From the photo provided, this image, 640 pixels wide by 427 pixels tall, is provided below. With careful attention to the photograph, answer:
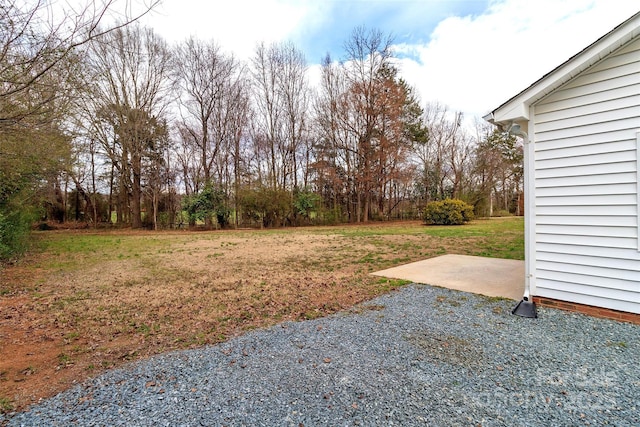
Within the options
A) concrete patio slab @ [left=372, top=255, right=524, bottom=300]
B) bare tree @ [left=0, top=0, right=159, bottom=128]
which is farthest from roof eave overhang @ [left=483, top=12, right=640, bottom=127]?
bare tree @ [left=0, top=0, right=159, bottom=128]

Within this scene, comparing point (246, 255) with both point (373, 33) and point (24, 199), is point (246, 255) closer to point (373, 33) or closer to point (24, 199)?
point (24, 199)

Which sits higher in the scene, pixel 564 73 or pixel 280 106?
pixel 280 106

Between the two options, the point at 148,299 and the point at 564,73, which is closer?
the point at 564,73

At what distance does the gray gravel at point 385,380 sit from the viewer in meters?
1.80

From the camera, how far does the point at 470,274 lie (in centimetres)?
517

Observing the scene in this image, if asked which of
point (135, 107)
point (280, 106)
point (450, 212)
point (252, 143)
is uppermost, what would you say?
point (280, 106)

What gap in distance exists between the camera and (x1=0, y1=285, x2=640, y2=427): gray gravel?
1.80 meters

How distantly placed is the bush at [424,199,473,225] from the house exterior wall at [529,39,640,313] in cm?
1478

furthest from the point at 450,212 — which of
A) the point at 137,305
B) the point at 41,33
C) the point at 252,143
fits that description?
the point at 41,33

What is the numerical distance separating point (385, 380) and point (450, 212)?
16964mm

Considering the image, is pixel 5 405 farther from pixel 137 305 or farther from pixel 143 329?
pixel 137 305

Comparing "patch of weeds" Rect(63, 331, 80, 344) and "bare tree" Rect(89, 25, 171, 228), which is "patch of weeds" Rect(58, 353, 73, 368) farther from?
"bare tree" Rect(89, 25, 171, 228)

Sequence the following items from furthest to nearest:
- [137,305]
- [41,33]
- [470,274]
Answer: [470,274]
[137,305]
[41,33]

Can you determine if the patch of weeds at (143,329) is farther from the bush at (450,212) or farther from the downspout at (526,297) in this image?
the bush at (450,212)
